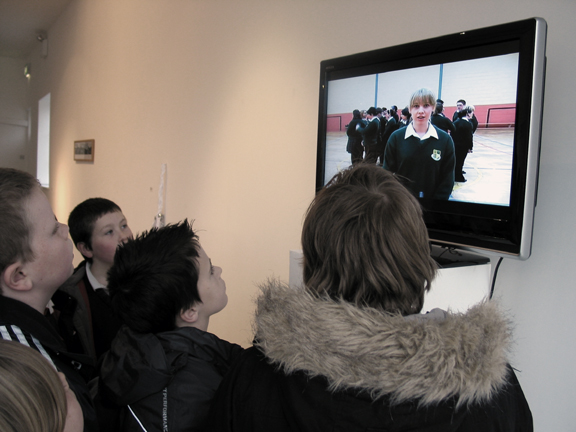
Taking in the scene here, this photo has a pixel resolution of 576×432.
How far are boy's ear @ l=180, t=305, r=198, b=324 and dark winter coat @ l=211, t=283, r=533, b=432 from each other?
0.38 metres

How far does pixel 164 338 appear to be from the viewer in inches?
41.0

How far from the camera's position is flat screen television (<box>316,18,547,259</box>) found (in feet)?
3.94

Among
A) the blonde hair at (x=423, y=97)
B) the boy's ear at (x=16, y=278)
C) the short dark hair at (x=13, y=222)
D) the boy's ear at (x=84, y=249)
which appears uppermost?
the blonde hair at (x=423, y=97)

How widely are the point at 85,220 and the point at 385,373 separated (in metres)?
1.64

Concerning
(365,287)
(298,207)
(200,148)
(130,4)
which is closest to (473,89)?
(365,287)

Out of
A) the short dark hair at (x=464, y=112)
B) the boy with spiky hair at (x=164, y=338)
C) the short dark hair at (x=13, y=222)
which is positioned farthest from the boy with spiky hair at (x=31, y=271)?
the short dark hair at (x=464, y=112)

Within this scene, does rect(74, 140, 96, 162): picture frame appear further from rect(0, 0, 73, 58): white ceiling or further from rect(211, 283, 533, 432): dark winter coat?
rect(211, 283, 533, 432): dark winter coat

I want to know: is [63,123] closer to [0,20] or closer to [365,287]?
[0,20]

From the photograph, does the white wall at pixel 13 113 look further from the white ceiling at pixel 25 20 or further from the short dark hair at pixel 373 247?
the short dark hair at pixel 373 247

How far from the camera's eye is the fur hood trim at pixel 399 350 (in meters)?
0.67

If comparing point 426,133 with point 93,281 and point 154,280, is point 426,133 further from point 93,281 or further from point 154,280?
point 93,281

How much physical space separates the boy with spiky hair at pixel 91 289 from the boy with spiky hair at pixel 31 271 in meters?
0.24

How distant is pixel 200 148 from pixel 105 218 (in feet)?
4.31

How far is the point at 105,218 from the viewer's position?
6.37 ft
